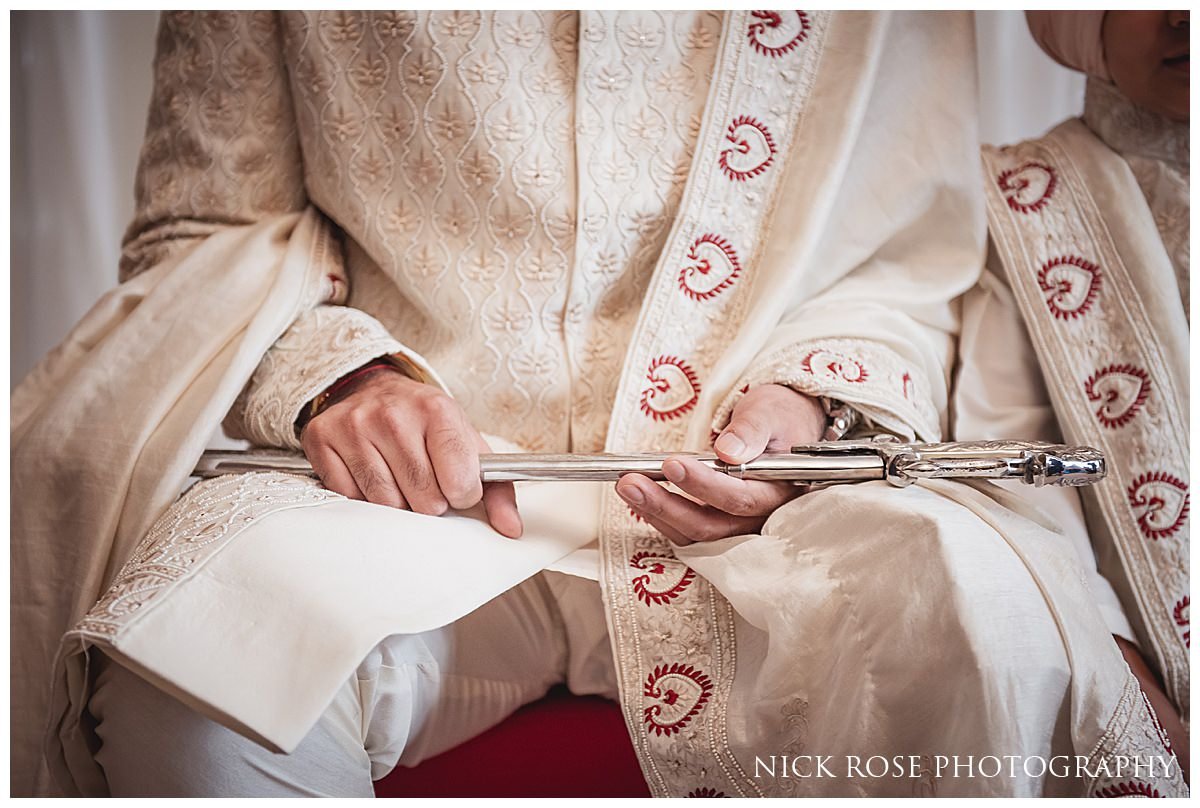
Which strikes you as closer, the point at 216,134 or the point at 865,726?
the point at 865,726

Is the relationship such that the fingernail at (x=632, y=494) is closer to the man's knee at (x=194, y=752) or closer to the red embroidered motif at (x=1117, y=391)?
the man's knee at (x=194, y=752)

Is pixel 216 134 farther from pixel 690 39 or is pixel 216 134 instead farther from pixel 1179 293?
pixel 1179 293

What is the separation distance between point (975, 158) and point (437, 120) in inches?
17.2

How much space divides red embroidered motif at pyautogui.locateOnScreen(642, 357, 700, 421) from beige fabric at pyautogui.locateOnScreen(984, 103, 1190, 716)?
11.7 inches

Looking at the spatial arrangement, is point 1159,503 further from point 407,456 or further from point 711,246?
point 407,456

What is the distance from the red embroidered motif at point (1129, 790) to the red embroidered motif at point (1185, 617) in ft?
0.89

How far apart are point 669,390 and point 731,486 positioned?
0.51 ft

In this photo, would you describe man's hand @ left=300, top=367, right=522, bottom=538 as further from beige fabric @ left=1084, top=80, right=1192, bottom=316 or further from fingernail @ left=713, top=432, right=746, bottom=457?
beige fabric @ left=1084, top=80, right=1192, bottom=316

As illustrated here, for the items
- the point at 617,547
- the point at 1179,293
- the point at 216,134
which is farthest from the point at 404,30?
the point at 1179,293

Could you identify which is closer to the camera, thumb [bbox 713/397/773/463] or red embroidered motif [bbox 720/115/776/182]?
thumb [bbox 713/397/773/463]

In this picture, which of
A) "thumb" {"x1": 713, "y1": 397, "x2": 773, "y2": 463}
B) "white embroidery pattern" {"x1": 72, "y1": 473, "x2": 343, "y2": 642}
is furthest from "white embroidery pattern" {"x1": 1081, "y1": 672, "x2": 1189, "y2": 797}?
"white embroidery pattern" {"x1": 72, "y1": 473, "x2": 343, "y2": 642}

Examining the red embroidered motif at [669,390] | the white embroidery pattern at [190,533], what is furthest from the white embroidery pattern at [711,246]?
the white embroidery pattern at [190,533]

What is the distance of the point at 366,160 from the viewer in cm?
73

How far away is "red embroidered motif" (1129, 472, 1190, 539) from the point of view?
71cm
